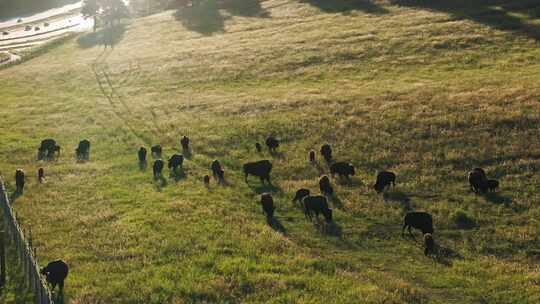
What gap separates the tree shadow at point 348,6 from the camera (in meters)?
88.2

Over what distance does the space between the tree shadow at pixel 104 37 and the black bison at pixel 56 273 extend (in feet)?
254

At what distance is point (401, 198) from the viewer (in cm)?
3045

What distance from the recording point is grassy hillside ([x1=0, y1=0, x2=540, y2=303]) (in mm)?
22547

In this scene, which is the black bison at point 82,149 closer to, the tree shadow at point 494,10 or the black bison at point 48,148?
the black bison at point 48,148

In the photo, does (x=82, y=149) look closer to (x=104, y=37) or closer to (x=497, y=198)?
(x=497, y=198)

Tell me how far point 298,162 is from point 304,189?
6060 millimetres

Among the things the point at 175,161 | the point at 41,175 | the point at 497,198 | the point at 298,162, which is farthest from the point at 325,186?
the point at 41,175

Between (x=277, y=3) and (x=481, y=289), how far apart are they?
294 feet

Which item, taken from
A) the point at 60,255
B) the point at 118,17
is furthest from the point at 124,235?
the point at 118,17

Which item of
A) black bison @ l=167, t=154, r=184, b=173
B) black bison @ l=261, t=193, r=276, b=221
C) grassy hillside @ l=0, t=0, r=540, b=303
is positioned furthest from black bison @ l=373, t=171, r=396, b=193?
black bison @ l=167, t=154, r=184, b=173

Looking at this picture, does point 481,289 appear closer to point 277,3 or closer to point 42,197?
point 42,197

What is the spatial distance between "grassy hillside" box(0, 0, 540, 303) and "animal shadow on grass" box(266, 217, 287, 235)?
0.44 ft

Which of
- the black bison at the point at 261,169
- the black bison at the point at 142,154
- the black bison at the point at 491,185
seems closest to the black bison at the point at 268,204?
the black bison at the point at 261,169

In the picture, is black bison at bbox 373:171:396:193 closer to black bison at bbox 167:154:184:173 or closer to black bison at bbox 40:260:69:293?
black bison at bbox 167:154:184:173
